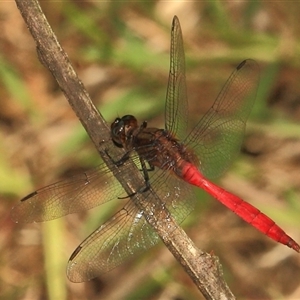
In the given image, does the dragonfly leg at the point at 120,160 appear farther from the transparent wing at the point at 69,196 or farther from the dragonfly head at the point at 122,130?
the transparent wing at the point at 69,196

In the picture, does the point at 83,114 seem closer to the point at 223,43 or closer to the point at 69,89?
the point at 69,89

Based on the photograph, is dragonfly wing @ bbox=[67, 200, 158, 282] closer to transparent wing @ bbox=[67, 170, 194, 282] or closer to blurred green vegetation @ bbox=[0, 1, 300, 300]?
transparent wing @ bbox=[67, 170, 194, 282]

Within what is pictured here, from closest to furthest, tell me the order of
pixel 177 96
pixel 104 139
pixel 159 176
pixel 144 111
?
pixel 104 139 → pixel 159 176 → pixel 177 96 → pixel 144 111

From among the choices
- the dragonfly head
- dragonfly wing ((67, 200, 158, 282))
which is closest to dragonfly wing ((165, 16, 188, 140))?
the dragonfly head

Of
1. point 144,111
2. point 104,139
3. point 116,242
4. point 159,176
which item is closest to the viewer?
point 104,139

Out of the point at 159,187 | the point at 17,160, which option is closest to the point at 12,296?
the point at 17,160

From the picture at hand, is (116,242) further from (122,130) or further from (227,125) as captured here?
(227,125)

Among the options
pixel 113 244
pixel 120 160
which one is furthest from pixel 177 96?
pixel 113 244
